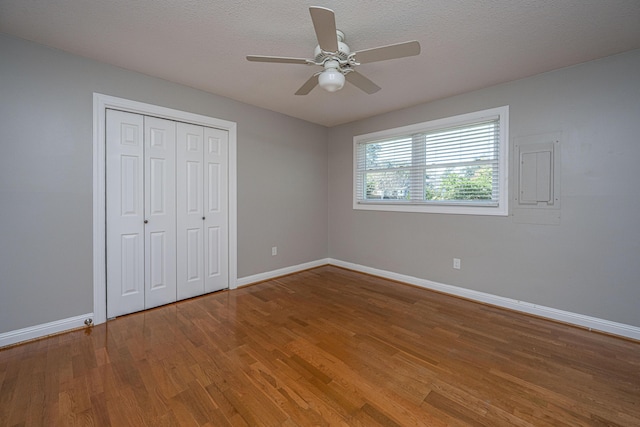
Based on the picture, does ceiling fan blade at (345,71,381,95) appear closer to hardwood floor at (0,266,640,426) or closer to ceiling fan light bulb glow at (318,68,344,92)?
ceiling fan light bulb glow at (318,68,344,92)

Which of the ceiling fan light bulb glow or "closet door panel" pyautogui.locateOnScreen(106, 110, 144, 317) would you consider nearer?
the ceiling fan light bulb glow

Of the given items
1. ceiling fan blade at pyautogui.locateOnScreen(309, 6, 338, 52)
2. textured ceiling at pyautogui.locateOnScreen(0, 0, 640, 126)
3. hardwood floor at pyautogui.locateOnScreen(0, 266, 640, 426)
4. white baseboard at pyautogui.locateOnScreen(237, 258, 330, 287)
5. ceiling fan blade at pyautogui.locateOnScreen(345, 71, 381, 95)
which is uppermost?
textured ceiling at pyautogui.locateOnScreen(0, 0, 640, 126)

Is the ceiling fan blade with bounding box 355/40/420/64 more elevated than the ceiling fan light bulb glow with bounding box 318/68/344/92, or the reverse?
the ceiling fan blade with bounding box 355/40/420/64

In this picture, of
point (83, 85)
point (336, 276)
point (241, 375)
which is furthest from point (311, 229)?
point (83, 85)

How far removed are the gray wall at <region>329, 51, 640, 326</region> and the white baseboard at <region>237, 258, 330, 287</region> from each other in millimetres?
2039

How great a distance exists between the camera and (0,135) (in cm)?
Result: 219

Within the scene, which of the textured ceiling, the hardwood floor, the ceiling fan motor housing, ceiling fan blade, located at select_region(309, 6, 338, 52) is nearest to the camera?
ceiling fan blade, located at select_region(309, 6, 338, 52)

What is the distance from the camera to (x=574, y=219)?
2684 mm

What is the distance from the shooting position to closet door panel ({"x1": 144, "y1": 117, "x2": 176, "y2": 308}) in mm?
2998

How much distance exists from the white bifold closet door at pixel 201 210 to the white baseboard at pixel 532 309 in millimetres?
2559

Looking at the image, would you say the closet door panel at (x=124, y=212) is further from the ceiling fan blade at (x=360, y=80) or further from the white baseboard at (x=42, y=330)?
the ceiling fan blade at (x=360, y=80)

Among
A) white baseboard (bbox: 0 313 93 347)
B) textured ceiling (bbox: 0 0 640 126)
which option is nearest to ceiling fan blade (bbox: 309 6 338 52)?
textured ceiling (bbox: 0 0 640 126)

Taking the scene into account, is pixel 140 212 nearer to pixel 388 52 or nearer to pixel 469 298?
pixel 388 52

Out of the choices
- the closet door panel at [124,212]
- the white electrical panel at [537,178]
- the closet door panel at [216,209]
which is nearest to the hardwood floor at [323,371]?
the closet door panel at [124,212]
